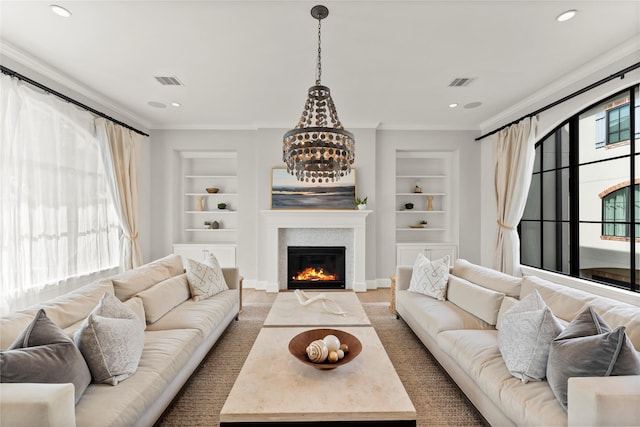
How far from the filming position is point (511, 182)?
430 cm

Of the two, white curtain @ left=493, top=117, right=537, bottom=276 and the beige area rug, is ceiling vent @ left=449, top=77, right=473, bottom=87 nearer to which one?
white curtain @ left=493, top=117, right=537, bottom=276

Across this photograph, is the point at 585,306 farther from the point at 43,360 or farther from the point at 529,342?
the point at 43,360

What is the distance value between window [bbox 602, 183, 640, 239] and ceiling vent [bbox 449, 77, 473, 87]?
1.93m

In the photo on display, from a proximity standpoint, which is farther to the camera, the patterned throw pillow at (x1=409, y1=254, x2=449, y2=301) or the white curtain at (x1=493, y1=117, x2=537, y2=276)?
the white curtain at (x1=493, y1=117, x2=537, y2=276)

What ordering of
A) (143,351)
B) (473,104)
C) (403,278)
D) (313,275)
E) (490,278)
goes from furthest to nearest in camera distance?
(313,275) < (473,104) < (403,278) < (490,278) < (143,351)

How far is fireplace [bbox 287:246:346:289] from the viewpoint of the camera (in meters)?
5.27

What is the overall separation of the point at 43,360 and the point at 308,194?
13.4ft

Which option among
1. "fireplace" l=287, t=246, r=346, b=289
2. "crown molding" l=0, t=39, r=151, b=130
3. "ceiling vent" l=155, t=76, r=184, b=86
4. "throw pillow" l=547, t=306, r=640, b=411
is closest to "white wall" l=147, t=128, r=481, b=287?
"fireplace" l=287, t=246, r=346, b=289

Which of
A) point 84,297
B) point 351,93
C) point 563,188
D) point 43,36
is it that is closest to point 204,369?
point 84,297

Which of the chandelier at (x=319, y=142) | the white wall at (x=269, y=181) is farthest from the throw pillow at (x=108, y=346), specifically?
the white wall at (x=269, y=181)

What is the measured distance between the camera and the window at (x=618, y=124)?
3.10 m

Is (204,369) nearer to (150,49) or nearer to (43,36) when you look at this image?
(150,49)

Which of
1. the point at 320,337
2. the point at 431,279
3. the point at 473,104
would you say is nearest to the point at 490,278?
the point at 431,279

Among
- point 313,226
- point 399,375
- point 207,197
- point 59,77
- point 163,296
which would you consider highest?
point 59,77
